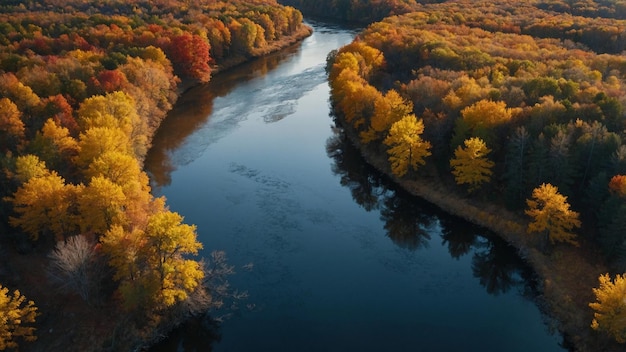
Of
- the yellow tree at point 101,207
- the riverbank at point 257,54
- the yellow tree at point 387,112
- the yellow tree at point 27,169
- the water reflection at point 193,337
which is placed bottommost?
the riverbank at point 257,54

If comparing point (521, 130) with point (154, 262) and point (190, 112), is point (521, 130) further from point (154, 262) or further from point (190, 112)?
point (190, 112)

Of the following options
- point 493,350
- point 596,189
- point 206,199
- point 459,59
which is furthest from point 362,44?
point 493,350

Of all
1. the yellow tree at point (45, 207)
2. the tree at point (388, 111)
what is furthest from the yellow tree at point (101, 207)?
the tree at point (388, 111)

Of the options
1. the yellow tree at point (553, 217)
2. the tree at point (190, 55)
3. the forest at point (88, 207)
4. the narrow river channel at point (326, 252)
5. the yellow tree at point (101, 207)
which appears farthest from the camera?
the tree at point (190, 55)

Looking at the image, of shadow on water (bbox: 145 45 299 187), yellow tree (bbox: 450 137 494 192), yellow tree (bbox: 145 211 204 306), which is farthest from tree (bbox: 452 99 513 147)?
shadow on water (bbox: 145 45 299 187)

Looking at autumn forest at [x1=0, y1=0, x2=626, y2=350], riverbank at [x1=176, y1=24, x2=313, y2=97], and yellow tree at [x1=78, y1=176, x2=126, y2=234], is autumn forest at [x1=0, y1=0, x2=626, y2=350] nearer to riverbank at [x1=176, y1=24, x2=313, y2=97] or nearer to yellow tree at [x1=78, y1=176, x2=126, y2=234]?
yellow tree at [x1=78, y1=176, x2=126, y2=234]

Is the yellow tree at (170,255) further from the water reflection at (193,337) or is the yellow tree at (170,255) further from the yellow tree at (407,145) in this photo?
the yellow tree at (407,145)
